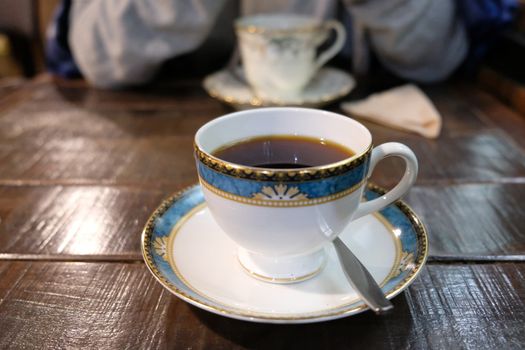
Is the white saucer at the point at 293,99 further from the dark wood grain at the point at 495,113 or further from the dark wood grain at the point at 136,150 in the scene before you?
the dark wood grain at the point at 495,113

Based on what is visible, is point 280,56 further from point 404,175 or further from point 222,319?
point 222,319

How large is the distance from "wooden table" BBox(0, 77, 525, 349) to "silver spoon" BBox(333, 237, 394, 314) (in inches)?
1.2

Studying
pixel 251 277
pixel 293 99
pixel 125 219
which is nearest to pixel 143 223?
pixel 125 219

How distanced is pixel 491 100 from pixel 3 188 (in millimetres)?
871

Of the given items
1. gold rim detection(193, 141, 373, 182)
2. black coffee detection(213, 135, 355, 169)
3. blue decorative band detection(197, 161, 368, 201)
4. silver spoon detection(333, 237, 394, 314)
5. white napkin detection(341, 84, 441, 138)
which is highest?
gold rim detection(193, 141, 373, 182)

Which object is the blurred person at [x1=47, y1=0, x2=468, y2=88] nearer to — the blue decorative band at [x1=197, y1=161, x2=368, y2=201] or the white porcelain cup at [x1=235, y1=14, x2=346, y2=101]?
the white porcelain cup at [x1=235, y1=14, x2=346, y2=101]

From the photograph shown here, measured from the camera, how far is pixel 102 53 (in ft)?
3.27

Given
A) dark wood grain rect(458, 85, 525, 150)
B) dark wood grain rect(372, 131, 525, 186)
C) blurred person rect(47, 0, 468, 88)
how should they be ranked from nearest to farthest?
dark wood grain rect(372, 131, 525, 186), dark wood grain rect(458, 85, 525, 150), blurred person rect(47, 0, 468, 88)

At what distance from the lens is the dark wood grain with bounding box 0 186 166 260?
1.61 ft

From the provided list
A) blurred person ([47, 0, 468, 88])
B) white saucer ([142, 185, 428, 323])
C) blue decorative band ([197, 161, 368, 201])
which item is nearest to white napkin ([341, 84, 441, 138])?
blurred person ([47, 0, 468, 88])

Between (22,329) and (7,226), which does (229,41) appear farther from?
(22,329)

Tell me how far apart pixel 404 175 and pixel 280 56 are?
48 centimetres

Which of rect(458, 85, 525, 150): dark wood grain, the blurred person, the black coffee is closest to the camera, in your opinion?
the black coffee

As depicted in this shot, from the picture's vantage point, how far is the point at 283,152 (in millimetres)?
478
